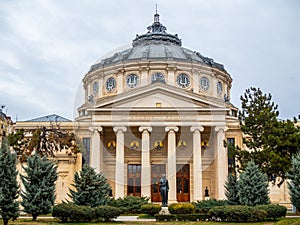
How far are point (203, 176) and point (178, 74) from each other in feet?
45.6

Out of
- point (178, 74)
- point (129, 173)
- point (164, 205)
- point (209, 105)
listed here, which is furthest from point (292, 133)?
point (178, 74)

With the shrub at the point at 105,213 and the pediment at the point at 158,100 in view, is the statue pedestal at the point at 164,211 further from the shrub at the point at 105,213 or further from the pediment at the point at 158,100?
the pediment at the point at 158,100

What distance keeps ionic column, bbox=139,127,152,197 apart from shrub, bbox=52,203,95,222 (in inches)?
748

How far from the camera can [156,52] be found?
58.5 m

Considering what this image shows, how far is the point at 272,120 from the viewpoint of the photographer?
32844mm

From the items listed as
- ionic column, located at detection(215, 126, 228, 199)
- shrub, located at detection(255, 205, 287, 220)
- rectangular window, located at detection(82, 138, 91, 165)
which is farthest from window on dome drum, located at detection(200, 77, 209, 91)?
shrub, located at detection(255, 205, 287, 220)

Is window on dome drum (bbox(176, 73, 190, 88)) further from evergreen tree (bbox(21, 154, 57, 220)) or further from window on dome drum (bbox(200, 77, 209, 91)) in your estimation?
evergreen tree (bbox(21, 154, 57, 220))

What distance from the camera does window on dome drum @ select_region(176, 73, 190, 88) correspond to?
181 ft

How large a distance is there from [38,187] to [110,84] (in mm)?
32655

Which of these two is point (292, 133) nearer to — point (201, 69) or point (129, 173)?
point (129, 173)

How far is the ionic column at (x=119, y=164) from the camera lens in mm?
44188

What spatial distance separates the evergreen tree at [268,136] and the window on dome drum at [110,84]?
80.8 ft

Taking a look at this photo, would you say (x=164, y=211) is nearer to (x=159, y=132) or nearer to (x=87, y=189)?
(x=87, y=189)

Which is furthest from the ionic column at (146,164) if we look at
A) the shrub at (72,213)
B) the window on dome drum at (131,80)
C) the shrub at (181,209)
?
the shrub at (72,213)
